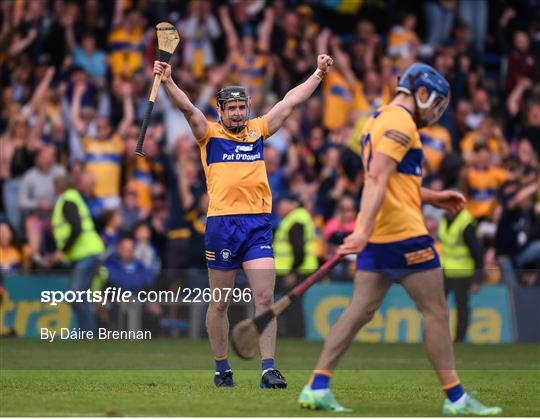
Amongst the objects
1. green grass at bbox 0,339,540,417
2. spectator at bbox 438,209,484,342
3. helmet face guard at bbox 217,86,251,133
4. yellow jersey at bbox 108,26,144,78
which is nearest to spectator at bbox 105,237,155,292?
green grass at bbox 0,339,540,417

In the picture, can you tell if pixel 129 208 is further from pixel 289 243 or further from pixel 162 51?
pixel 162 51

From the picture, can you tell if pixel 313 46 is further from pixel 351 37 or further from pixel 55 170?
pixel 55 170

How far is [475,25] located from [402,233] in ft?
54.1

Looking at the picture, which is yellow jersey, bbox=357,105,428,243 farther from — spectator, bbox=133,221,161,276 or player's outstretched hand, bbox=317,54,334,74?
spectator, bbox=133,221,161,276

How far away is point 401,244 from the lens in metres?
10.4

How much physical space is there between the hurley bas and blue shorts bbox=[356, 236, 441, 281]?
26.6ft

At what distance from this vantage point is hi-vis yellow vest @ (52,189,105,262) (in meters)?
20.2

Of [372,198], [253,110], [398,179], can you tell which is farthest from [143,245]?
[372,198]

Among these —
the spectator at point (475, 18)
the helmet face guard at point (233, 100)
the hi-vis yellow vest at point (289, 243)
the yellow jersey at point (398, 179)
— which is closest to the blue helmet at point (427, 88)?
the yellow jersey at point (398, 179)

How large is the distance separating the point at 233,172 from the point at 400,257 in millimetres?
2956

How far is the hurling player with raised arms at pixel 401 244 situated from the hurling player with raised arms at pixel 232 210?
2.34 m

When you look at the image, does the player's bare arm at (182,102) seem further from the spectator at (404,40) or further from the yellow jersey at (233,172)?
the spectator at (404,40)

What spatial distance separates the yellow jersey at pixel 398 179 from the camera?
1026 cm

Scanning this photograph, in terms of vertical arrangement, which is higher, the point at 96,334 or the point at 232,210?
the point at 232,210
